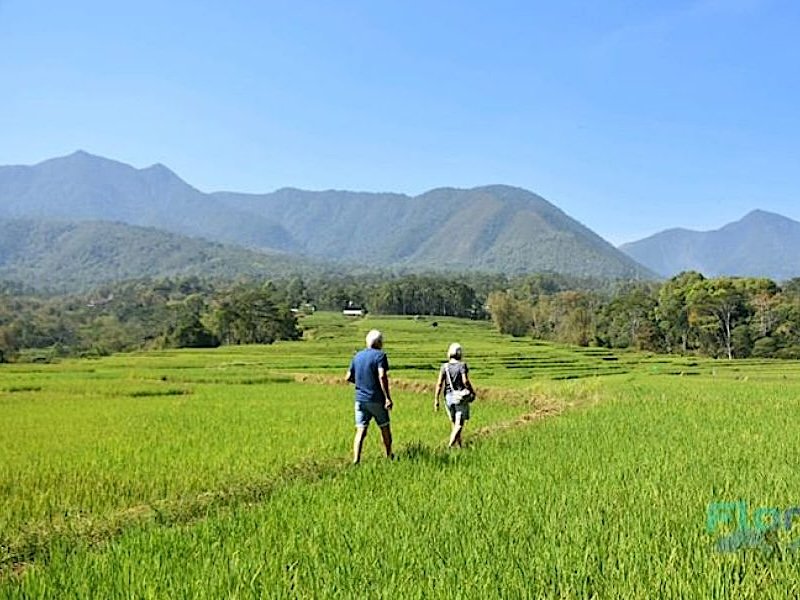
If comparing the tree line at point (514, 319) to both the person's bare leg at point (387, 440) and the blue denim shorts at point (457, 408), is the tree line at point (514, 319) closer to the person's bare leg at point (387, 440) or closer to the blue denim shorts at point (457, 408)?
the blue denim shorts at point (457, 408)

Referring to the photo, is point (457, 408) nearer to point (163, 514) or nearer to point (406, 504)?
A: point (406, 504)

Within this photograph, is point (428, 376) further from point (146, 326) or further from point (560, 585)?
point (146, 326)

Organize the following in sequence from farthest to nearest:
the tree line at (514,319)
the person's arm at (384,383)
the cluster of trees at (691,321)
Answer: the tree line at (514,319)
the cluster of trees at (691,321)
the person's arm at (384,383)

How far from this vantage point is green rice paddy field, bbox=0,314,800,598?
421 cm

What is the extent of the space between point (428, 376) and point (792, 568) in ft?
79.0

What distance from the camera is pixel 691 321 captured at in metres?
63.1

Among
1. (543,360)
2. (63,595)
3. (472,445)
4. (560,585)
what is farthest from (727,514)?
(543,360)

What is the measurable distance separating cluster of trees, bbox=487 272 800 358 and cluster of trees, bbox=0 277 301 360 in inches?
1004

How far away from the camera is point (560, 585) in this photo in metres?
3.97

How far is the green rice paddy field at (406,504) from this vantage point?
421 centimetres

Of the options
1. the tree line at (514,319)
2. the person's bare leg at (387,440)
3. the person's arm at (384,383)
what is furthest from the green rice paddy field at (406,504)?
the tree line at (514,319)

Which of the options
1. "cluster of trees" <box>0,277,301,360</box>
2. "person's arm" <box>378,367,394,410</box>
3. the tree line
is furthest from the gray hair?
"cluster of trees" <box>0,277,301,360</box>

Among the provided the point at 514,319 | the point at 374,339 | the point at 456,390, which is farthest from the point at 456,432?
the point at 514,319

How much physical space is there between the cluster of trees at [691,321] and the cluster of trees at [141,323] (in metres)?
25.5
